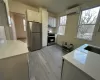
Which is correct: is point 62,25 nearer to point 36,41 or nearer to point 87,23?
point 87,23

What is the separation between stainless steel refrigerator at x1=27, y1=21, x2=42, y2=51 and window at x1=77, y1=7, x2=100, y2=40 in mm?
2306

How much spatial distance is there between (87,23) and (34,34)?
2.80m

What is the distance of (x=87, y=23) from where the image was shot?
2.53 meters

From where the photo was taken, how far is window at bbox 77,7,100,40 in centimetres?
228

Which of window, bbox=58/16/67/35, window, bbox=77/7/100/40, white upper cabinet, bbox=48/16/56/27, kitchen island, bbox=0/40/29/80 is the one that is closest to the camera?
kitchen island, bbox=0/40/29/80

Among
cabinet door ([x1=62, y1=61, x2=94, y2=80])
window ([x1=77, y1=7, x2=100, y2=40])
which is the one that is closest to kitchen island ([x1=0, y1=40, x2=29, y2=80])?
cabinet door ([x1=62, y1=61, x2=94, y2=80])

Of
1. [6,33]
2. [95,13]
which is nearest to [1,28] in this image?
[6,33]

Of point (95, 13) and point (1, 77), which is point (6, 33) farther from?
point (95, 13)

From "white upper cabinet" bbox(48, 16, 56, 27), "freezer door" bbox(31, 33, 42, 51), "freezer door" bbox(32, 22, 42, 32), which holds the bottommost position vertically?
"freezer door" bbox(31, 33, 42, 51)

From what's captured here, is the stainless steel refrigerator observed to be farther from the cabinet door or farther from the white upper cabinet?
the cabinet door

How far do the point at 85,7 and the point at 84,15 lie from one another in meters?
0.35

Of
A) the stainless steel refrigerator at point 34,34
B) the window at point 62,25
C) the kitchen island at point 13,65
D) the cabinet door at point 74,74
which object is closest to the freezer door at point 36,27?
the stainless steel refrigerator at point 34,34

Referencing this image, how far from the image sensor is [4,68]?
0.69 metres

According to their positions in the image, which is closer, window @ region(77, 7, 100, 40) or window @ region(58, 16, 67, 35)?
window @ region(77, 7, 100, 40)
